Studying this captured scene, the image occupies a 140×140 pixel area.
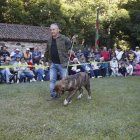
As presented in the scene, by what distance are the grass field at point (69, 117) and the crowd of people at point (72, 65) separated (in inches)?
146

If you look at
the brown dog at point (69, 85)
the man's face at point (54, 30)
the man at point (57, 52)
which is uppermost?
the man's face at point (54, 30)

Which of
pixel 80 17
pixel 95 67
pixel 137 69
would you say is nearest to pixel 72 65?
pixel 95 67

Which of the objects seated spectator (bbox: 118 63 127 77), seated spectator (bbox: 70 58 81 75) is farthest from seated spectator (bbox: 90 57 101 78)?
seated spectator (bbox: 118 63 127 77)

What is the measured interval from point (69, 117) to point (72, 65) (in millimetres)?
10554

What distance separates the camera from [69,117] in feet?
29.9

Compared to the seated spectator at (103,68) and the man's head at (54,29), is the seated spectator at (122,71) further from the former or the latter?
the man's head at (54,29)

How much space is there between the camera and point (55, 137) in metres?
7.51

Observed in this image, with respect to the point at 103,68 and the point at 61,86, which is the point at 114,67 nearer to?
the point at 103,68

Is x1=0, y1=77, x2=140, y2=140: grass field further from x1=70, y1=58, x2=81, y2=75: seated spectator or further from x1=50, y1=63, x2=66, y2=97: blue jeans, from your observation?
x1=70, y1=58, x2=81, y2=75: seated spectator

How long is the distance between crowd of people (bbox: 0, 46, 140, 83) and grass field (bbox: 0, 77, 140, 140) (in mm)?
3720

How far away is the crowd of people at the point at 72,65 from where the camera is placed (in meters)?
18.1

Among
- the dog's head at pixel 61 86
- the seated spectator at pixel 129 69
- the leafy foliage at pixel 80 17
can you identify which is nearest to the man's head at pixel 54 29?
the dog's head at pixel 61 86

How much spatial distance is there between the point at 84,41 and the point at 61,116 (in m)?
40.5

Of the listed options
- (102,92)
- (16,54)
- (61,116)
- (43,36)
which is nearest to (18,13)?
(43,36)
